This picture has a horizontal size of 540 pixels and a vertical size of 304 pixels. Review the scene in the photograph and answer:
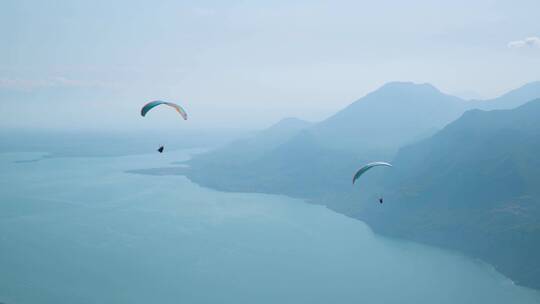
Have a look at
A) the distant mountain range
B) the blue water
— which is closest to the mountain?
the distant mountain range

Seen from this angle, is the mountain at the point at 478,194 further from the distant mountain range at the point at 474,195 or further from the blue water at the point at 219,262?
the blue water at the point at 219,262

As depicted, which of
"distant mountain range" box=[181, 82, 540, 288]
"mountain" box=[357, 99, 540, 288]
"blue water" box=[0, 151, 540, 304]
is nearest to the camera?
"blue water" box=[0, 151, 540, 304]

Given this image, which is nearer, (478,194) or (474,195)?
(478,194)

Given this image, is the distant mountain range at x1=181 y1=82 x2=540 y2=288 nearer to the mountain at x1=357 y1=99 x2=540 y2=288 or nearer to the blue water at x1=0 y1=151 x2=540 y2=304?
the mountain at x1=357 y1=99 x2=540 y2=288

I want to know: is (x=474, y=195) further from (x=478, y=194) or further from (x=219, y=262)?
(x=219, y=262)

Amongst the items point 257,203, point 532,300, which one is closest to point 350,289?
point 532,300

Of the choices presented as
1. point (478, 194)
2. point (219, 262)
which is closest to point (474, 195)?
point (478, 194)
